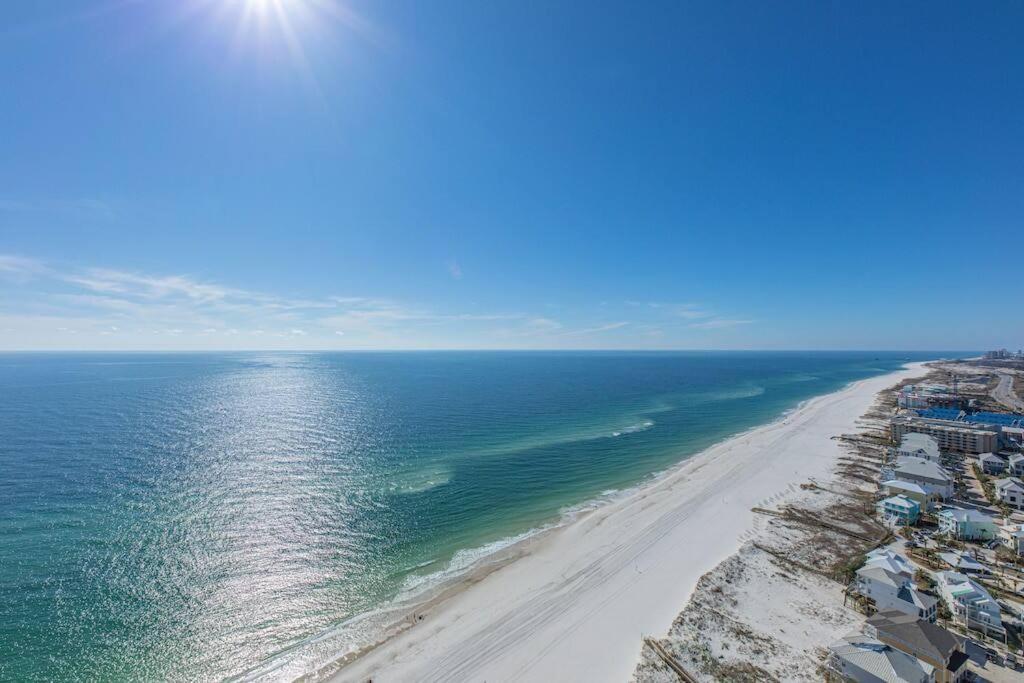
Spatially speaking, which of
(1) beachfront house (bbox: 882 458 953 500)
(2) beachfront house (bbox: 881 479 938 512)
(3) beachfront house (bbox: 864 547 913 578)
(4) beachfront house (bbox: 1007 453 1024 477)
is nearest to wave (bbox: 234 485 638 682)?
(3) beachfront house (bbox: 864 547 913 578)

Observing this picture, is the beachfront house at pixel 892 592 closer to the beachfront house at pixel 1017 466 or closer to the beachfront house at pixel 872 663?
the beachfront house at pixel 872 663

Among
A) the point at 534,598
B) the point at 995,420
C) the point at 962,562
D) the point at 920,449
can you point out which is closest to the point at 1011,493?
the point at 920,449

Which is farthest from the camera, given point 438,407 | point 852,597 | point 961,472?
point 438,407

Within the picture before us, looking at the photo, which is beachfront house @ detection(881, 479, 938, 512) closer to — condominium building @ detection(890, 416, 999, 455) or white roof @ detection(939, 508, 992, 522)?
white roof @ detection(939, 508, 992, 522)

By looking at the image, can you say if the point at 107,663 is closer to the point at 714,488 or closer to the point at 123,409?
the point at 714,488

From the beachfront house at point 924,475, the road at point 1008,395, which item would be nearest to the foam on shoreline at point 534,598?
the beachfront house at point 924,475

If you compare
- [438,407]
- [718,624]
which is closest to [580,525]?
[718,624]
